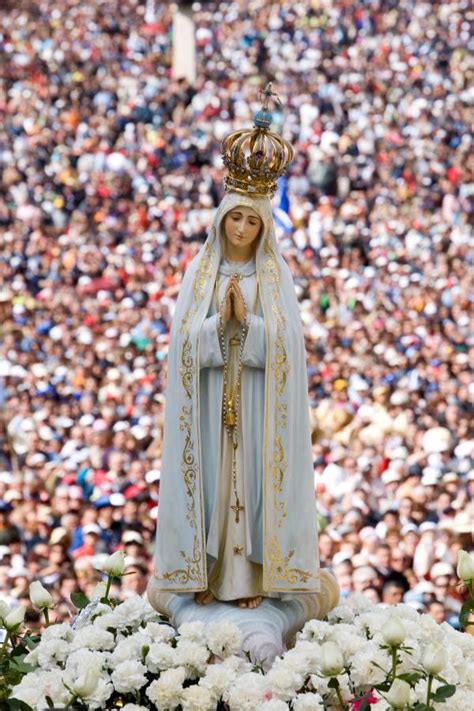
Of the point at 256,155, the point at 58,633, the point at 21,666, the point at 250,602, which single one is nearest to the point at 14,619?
the point at 21,666

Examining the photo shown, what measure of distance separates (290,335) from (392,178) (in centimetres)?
1835

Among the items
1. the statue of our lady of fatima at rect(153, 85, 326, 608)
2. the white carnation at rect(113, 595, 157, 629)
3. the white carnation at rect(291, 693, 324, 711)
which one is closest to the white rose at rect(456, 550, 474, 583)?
the white carnation at rect(291, 693, 324, 711)

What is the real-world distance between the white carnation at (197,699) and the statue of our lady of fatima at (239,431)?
1.05 metres

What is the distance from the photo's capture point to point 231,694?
19.4 ft

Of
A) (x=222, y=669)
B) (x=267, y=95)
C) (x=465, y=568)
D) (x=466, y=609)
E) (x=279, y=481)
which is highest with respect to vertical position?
(x=267, y=95)

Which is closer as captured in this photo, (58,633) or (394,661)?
(394,661)

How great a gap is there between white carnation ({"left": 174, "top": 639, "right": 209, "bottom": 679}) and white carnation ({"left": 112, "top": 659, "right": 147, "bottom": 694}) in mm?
174

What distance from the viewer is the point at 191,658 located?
19.9 ft

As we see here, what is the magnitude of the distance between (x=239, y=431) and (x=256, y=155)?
1.22 meters

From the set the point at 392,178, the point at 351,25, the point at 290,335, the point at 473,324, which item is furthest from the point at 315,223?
the point at 290,335

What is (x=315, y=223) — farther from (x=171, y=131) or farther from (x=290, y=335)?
(x=290, y=335)

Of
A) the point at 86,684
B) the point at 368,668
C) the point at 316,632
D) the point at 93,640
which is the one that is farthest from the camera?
the point at 316,632

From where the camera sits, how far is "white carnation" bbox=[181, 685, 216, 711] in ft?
19.3

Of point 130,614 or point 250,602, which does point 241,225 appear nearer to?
point 250,602
